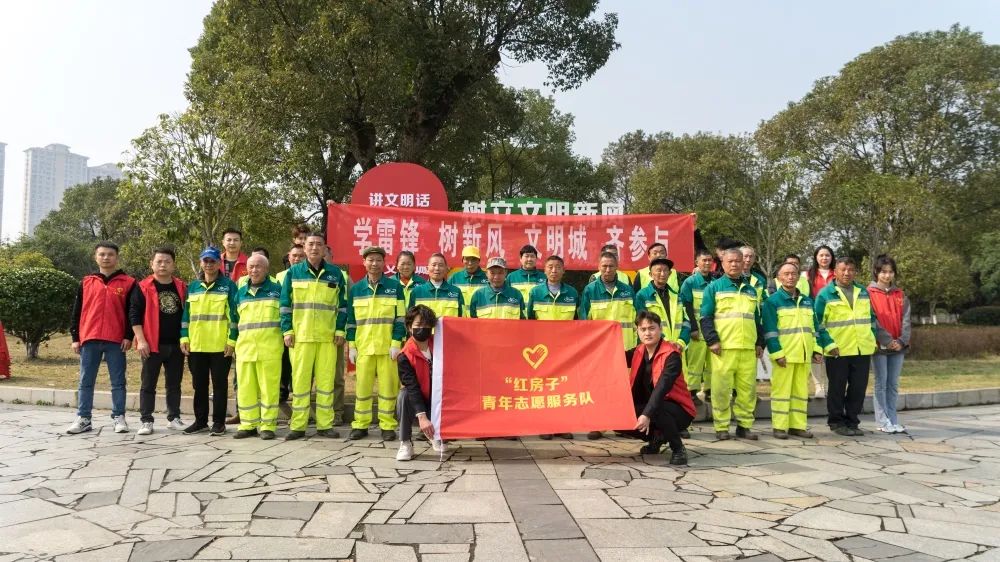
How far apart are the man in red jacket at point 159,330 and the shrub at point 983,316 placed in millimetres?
36981

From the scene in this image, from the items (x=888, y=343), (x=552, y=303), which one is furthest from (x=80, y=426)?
(x=888, y=343)

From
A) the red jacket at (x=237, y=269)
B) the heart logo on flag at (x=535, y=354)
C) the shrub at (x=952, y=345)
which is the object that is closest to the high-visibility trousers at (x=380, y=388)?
the heart logo on flag at (x=535, y=354)

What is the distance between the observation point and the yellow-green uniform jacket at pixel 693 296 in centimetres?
622

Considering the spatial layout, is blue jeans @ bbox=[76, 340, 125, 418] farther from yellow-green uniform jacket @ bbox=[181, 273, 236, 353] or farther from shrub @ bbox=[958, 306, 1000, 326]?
shrub @ bbox=[958, 306, 1000, 326]

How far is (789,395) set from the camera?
599 cm

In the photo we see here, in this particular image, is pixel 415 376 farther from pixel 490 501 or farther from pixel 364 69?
pixel 364 69

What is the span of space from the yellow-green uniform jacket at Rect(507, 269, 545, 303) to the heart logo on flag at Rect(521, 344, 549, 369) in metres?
1.21

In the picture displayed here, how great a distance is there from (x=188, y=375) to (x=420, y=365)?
6.45 m

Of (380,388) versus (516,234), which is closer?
(380,388)

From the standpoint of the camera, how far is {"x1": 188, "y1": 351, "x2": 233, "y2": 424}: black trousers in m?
5.89

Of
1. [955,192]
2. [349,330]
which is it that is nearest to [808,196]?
[955,192]

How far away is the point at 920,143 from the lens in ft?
77.7

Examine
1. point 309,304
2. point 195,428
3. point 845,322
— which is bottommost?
point 195,428

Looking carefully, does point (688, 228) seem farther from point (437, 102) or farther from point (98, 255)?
Answer: point (437, 102)
